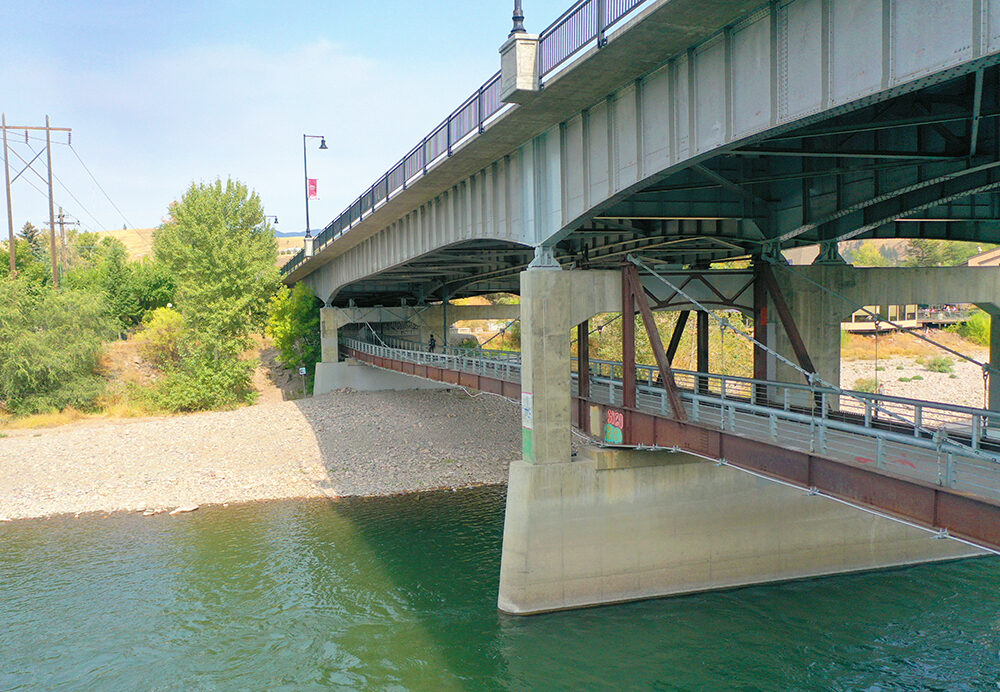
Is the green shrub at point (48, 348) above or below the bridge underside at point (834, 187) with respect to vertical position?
below

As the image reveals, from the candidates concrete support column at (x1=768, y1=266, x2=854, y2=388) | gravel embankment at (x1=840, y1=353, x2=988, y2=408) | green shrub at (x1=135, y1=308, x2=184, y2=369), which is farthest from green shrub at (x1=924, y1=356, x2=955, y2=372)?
green shrub at (x1=135, y1=308, x2=184, y2=369)

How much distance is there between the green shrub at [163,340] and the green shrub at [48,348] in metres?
3.93

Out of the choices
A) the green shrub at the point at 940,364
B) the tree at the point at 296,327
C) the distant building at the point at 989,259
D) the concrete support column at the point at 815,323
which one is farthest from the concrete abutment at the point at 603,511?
the green shrub at the point at 940,364

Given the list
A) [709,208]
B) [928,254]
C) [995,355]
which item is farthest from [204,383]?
[928,254]

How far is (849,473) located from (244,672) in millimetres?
12331

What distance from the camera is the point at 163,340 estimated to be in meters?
51.6

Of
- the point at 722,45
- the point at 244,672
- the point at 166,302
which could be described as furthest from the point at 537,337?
the point at 166,302

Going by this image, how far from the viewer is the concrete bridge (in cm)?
1038

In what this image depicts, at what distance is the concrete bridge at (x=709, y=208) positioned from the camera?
10375mm

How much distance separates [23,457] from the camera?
3356 cm

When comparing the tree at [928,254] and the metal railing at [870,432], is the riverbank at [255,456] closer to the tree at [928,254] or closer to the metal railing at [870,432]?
the metal railing at [870,432]

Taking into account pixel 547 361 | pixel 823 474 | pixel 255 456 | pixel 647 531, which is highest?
pixel 547 361

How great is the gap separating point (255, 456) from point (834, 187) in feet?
88.9

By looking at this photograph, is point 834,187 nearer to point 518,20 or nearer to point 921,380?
point 518,20
